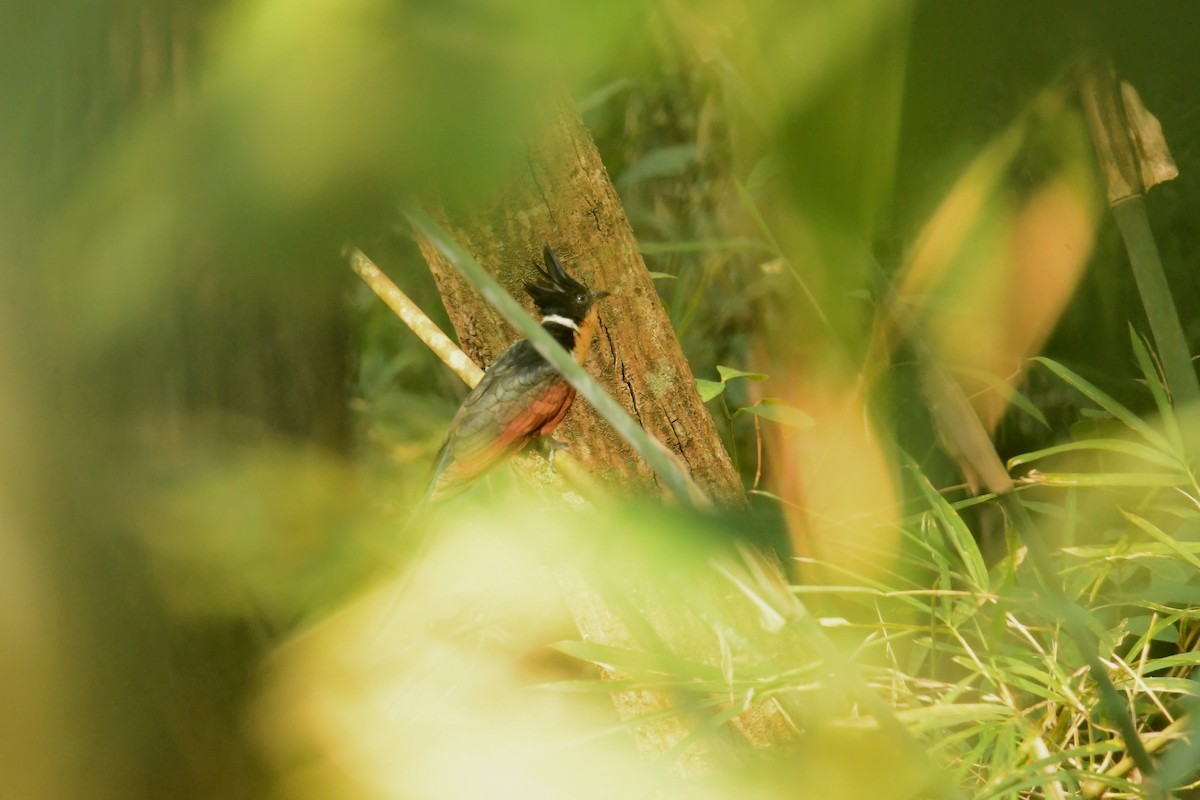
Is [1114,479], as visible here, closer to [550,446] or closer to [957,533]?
[957,533]

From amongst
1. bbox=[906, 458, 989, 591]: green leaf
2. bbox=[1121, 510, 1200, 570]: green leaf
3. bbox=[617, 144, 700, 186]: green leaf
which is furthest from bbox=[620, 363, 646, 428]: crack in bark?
bbox=[617, 144, 700, 186]: green leaf

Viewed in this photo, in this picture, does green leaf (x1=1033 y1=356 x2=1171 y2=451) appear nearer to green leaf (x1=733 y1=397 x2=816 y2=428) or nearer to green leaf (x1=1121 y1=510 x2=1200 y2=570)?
green leaf (x1=1121 y1=510 x2=1200 y2=570)

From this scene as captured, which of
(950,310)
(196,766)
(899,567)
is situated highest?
(950,310)

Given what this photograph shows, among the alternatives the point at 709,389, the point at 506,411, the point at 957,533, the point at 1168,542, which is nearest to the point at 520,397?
the point at 506,411

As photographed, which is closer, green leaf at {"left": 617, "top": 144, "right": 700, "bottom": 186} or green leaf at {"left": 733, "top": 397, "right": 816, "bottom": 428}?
green leaf at {"left": 733, "top": 397, "right": 816, "bottom": 428}

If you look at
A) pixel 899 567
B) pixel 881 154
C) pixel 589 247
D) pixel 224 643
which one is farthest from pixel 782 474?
pixel 881 154

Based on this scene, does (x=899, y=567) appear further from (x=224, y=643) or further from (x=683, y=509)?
(x=683, y=509)

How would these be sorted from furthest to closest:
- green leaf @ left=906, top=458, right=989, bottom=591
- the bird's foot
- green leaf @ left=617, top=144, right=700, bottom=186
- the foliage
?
green leaf @ left=617, top=144, right=700, bottom=186, the bird's foot, green leaf @ left=906, top=458, right=989, bottom=591, the foliage

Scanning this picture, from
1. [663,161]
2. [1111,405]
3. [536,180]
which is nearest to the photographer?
Result: [536,180]
